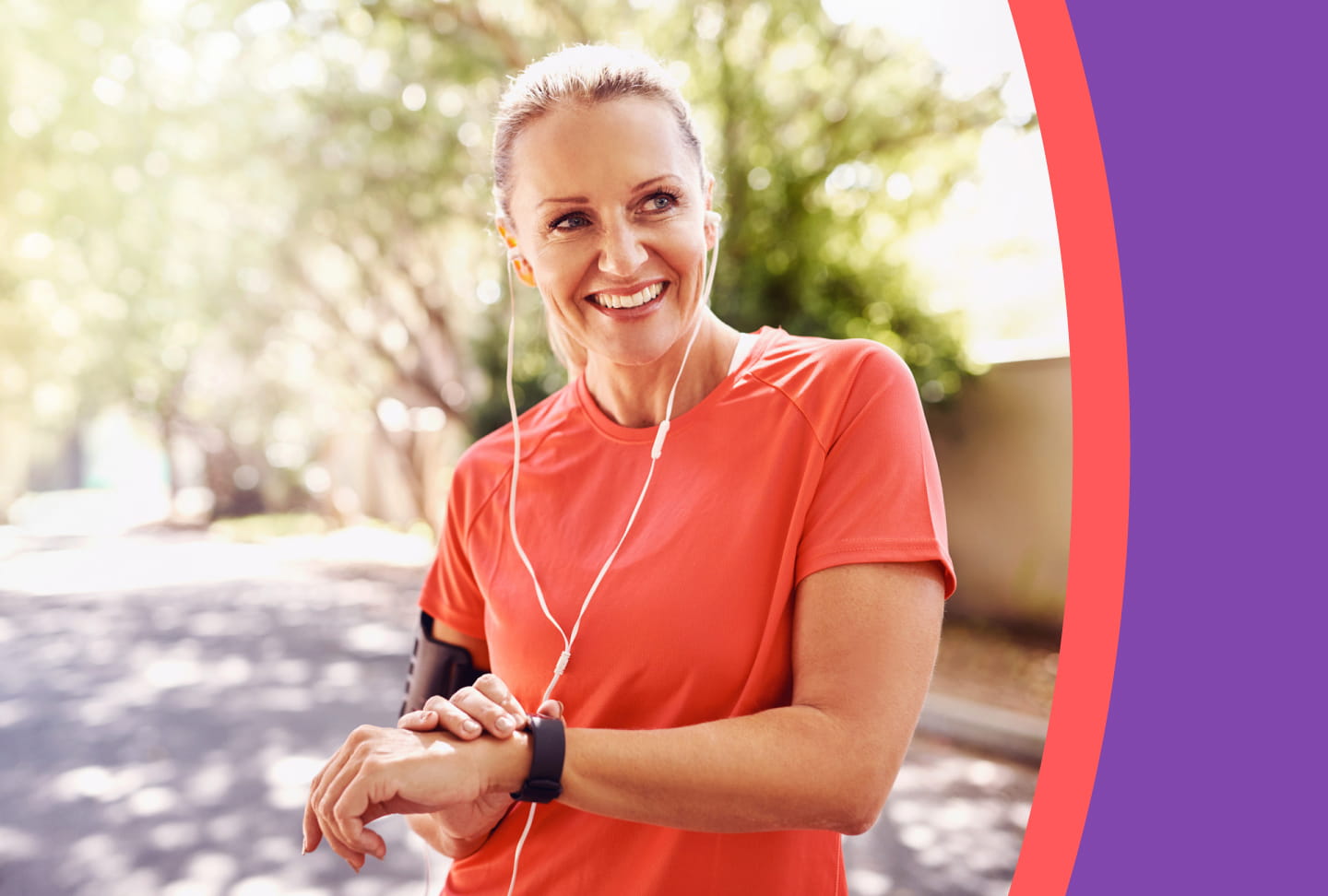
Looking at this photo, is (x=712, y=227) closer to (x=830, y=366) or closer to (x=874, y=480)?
(x=830, y=366)

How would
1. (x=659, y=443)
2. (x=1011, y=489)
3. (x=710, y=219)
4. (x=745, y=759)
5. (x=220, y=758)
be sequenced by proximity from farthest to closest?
(x=1011, y=489) < (x=220, y=758) < (x=710, y=219) < (x=659, y=443) < (x=745, y=759)

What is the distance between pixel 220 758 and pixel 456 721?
223 inches

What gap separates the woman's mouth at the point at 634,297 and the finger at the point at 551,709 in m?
0.59

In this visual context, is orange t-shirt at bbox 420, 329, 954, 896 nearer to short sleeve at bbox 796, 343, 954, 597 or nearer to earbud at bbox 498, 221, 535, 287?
short sleeve at bbox 796, 343, 954, 597

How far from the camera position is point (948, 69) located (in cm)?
880

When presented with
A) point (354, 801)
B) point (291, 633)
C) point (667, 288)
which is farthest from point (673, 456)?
point (291, 633)

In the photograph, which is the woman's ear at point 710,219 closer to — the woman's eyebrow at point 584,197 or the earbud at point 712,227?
the earbud at point 712,227

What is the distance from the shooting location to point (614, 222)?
1.52 m

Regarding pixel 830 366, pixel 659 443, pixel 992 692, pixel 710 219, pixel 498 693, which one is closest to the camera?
pixel 498 693

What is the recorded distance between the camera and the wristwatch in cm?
126

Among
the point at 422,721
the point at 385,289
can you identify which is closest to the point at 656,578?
the point at 422,721

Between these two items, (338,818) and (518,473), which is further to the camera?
(518,473)

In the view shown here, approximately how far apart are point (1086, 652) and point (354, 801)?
3.63 feet

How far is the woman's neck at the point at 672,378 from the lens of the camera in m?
1.66
